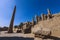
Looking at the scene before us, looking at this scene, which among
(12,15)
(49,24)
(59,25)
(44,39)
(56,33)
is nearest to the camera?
(44,39)

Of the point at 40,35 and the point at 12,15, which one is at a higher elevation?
the point at 12,15

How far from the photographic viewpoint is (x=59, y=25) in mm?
13219

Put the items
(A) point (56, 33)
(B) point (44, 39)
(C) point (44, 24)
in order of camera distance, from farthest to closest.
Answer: (C) point (44, 24) < (A) point (56, 33) < (B) point (44, 39)

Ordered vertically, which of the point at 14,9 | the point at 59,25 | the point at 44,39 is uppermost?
the point at 14,9

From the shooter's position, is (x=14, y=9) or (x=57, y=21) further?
(x=14, y=9)

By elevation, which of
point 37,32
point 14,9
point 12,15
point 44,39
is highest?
point 14,9

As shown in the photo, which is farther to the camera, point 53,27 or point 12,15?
point 12,15

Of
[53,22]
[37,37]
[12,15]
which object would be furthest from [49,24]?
[12,15]

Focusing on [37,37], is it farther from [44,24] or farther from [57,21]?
[44,24]

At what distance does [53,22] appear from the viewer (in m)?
14.1

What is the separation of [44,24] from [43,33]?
850 centimetres

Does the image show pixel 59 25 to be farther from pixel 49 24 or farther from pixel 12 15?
pixel 12 15

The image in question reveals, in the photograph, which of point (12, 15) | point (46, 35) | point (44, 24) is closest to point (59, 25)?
point (44, 24)

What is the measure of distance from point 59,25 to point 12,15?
1539 cm
